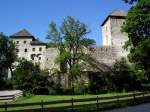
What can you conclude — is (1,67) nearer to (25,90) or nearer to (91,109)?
(25,90)

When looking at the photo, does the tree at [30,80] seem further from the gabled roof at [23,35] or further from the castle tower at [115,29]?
the gabled roof at [23,35]

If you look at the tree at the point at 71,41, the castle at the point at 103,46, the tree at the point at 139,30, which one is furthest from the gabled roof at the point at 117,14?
the tree at the point at 139,30

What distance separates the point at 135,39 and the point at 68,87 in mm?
22286

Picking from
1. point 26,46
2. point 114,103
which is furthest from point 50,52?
point 114,103

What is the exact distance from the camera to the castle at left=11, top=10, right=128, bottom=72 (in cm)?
6431

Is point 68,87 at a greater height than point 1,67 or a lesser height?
lesser

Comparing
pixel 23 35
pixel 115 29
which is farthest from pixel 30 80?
pixel 23 35

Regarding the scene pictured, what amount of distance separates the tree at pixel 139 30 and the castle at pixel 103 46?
2726 cm

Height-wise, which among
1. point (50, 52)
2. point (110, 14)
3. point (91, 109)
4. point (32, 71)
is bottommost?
point (91, 109)

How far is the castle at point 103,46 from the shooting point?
211ft

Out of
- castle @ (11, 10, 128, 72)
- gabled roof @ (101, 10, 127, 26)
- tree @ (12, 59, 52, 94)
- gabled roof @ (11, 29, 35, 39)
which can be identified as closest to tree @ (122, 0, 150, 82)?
tree @ (12, 59, 52, 94)

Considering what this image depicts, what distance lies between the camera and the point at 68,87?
5497cm

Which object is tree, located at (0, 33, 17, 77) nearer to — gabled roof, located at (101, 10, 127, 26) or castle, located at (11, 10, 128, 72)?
castle, located at (11, 10, 128, 72)

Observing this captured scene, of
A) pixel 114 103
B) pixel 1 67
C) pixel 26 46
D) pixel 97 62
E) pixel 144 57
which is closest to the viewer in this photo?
pixel 114 103
